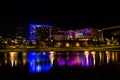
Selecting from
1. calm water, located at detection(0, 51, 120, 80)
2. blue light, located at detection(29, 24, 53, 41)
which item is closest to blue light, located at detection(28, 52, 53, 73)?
calm water, located at detection(0, 51, 120, 80)

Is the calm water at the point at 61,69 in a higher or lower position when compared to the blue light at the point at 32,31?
lower

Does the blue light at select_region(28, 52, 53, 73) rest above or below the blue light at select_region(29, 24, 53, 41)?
below

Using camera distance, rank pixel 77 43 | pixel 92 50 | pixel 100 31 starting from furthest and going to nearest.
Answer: pixel 100 31 → pixel 77 43 → pixel 92 50

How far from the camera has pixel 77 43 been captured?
325 ft

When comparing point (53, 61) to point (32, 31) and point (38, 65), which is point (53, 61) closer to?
point (38, 65)

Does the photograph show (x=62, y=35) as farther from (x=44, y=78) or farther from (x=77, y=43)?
(x=44, y=78)

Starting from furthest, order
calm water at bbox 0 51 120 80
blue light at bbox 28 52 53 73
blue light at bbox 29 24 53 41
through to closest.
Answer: blue light at bbox 29 24 53 41
blue light at bbox 28 52 53 73
calm water at bbox 0 51 120 80

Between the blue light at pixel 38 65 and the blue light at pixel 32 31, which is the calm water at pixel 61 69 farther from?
the blue light at pixel 32 31

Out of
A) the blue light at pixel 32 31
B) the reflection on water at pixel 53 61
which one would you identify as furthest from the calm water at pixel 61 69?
the blue light at pixel 32 31

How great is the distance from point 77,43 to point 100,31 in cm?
1620

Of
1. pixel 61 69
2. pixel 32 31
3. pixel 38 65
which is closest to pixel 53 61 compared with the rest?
pixel 38 65

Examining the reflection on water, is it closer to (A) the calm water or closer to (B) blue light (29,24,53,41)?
(A) the calm water

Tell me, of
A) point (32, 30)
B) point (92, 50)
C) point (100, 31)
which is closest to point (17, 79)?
point (92, 50)

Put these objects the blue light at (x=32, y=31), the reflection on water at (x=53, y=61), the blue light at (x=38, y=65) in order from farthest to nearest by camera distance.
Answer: the blue light at (x=32, y=31) → the reflection on water at (x=53, y=61) → the blue light at (x=38, y=65)
